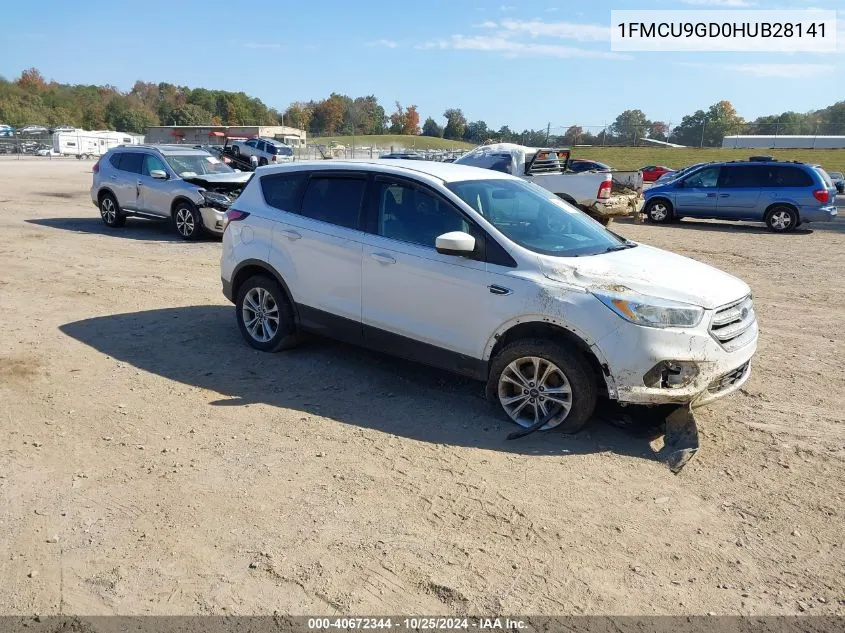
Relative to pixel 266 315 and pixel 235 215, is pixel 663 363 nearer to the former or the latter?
pixel 266 315

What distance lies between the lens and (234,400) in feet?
18.1

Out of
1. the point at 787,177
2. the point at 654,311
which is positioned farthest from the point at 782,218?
the point at 654,311

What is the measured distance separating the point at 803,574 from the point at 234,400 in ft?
13.0

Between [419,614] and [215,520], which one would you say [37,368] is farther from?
[419,614]

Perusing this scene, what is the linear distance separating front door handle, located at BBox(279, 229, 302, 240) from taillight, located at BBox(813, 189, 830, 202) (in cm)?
1550

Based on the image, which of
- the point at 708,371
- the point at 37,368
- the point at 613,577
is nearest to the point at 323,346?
the point at 37,368

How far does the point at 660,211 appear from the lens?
19.5 m

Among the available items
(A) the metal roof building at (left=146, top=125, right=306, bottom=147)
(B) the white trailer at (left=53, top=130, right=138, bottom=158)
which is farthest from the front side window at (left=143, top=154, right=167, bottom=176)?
(A) the metal roof building at (left=146, top=125, right=306, bottom=147)

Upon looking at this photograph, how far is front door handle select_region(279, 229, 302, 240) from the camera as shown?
6.19 meters

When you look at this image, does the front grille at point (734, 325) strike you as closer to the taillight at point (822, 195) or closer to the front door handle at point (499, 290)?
the front door handle at point (499, 290)

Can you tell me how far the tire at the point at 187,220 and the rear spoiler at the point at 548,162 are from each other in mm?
7481

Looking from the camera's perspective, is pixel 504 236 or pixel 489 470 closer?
pixel 489 470

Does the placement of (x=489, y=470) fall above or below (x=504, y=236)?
below

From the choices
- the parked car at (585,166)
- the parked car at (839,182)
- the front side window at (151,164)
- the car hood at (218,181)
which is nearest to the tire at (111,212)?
the front side window at (151,164)
